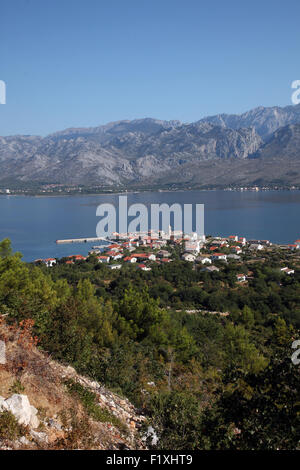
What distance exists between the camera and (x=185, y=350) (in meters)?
7.61

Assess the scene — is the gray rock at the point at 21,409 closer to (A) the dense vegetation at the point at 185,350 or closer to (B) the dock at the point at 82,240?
(A) the dense vegetation at the point at 185,350

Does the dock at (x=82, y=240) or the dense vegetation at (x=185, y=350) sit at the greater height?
the dense vegetation at (x=185, y=350)

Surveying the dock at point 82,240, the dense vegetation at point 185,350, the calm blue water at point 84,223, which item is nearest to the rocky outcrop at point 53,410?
the dense vegetation at point 185,350

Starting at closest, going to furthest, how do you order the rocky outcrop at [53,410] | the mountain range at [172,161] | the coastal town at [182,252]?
the rocky outcrop at [53,410] → the coastal town at [182,252] → the mountain range at [172,161]

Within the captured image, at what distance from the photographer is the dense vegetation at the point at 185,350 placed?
2.67 m

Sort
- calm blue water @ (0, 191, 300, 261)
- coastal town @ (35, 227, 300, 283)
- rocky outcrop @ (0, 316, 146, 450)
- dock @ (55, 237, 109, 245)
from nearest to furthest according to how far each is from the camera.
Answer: rocky outcrop @ (0, 316, 146, 450) < coastal town @ (35, 227, 300, 283) < calm blue water @ (0, 191, 300, 261) < dock @ (55, 237, 109, 245)

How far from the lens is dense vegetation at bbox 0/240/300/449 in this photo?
2.67 meters

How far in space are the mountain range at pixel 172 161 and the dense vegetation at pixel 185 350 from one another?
82762 millimetres

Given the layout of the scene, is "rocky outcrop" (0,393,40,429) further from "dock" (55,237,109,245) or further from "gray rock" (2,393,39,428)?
"dock" (55,237,109,245)

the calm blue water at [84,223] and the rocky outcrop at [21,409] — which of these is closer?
the rocky outcrop at [21,409]

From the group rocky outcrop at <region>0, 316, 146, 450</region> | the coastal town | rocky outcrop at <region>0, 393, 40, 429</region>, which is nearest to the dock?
the coastal town

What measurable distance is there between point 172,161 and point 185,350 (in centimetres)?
13717

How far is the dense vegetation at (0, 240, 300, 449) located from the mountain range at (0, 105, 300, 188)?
82762mm
